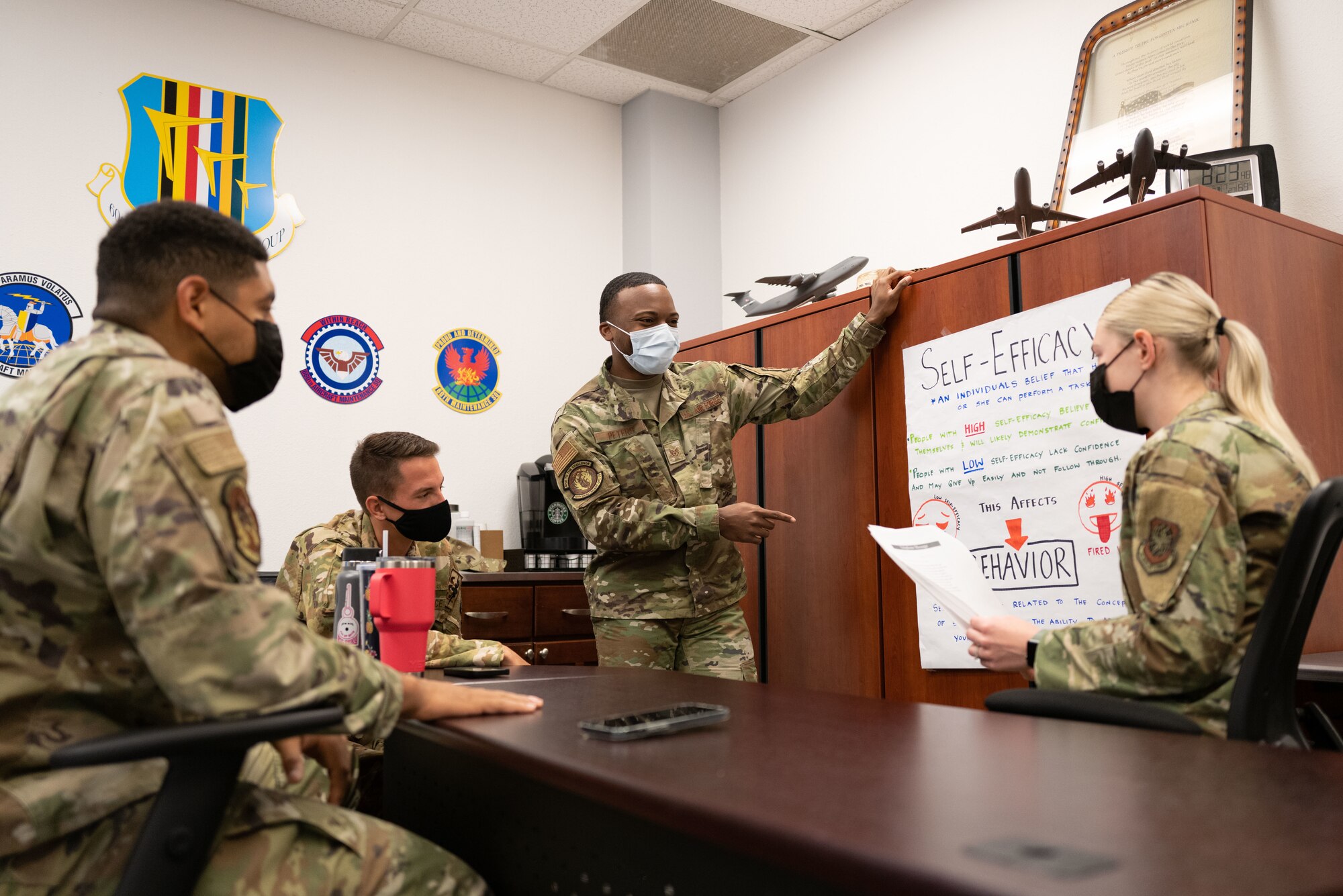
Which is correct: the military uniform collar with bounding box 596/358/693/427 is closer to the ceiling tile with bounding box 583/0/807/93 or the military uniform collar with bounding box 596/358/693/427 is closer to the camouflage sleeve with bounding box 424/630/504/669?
the camouflage sleeve with bounding box 424/630/504/669

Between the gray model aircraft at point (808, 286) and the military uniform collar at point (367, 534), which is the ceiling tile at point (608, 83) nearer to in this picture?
the gray model aircraft at point (808, 286)

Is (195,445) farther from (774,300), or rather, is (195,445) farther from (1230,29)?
(1230,29)

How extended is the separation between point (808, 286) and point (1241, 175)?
3.92 ft

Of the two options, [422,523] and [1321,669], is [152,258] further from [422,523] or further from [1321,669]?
[1321,669]

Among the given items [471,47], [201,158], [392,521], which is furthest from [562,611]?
[471,47]

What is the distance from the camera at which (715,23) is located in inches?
159

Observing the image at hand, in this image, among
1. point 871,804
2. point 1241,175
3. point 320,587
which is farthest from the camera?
point 1241,175

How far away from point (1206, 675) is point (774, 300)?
2.09 m

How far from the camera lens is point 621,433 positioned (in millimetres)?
2729

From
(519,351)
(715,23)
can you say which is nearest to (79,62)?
(519,351)

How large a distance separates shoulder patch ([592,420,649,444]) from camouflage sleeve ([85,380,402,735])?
65.4 inches

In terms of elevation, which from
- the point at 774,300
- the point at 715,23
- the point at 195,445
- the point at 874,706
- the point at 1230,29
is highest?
the point at 715,23

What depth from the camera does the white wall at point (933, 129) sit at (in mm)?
2707

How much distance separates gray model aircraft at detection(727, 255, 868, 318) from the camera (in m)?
3.09
